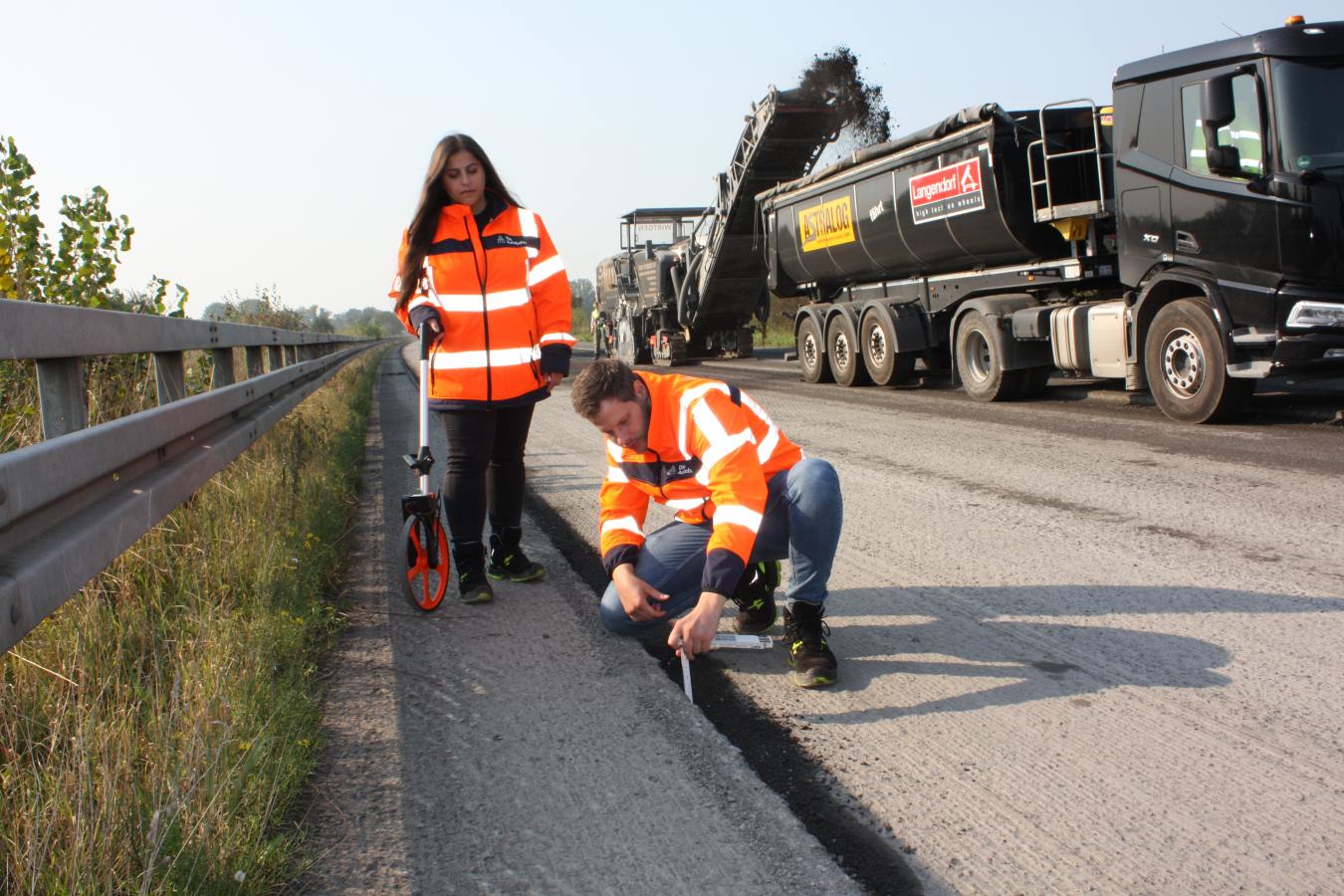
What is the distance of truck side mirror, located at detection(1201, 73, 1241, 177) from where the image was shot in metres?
8.16

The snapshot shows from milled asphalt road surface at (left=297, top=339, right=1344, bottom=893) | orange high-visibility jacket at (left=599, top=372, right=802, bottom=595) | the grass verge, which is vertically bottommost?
milled asphalt road surface at (left=297, top=339, right=1344, bottom=893)

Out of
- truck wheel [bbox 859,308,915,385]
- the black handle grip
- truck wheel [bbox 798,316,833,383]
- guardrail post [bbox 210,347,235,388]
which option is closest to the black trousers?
the black handle grip

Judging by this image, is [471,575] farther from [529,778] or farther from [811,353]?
[811,353]

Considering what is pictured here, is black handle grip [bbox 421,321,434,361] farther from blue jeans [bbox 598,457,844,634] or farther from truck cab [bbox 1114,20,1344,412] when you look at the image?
truck cab [bbox 1114,20,1344,412]

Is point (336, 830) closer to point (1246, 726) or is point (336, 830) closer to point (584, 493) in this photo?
point (1246, 726)

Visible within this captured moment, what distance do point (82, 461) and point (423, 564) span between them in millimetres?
1896

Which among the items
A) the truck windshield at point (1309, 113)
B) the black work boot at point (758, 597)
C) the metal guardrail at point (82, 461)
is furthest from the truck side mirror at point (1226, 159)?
the metal guardrail at point (82, 461)

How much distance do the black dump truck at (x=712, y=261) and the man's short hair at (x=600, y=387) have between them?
13865 millimetres

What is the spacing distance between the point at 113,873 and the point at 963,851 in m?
1.77

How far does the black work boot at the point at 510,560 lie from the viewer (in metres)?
4.93

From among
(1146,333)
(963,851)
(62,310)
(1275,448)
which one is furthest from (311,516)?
(1146,333)

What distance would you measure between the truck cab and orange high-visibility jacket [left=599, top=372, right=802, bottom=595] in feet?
19.5

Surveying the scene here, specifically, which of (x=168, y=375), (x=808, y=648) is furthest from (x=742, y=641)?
(x=168, y=375)

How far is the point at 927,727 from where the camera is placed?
10.4ft
